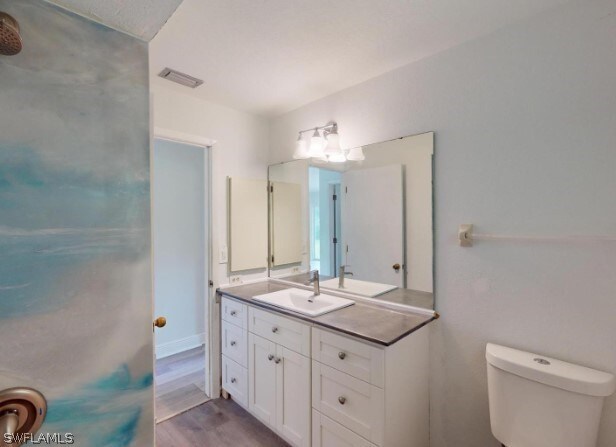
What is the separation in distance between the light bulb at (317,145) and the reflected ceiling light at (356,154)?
8.9 inches

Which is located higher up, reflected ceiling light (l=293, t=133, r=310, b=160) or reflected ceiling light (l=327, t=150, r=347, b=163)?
reflected ceiling light (l=293, t=133, r=310, b=160)

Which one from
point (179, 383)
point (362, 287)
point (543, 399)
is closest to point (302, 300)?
point (362, 287)

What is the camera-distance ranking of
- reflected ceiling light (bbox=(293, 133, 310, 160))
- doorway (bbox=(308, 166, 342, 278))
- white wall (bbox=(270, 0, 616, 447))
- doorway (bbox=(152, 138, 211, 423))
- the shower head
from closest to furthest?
1. the shower head
2. white wall (bbox=(270, 0, 616, 447))
3. doorway (bbox=(308, 166, 342, 278))
4. reflected ceiling light (bbox=(293, 133, 310, 160))
5. doorway (bbox=(152, 138, 211, 423))

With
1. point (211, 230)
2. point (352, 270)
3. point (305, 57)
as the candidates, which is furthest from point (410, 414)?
point (305, 57)

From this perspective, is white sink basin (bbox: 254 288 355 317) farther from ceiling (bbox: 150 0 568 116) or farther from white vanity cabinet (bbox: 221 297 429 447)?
ceiling (bbox: 150 0 568 116)

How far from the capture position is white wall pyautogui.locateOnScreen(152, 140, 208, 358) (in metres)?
3.19

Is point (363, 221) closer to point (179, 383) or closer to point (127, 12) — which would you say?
point (127, 12)

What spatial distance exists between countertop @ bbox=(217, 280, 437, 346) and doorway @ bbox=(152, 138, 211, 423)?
59.7 inches

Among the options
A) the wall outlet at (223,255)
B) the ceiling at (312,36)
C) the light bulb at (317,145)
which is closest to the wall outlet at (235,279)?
the wall outlet at (223,255)

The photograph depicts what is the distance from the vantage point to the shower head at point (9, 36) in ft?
2.28

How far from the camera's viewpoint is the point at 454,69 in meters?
1.65

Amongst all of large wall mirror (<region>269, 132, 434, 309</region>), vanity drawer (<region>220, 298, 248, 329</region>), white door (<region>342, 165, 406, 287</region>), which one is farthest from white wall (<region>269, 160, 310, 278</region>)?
vanity drawer (<region>220, 298, 248, 329</region>)

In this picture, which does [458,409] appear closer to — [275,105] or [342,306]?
[342,306]

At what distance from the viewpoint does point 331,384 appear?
158cm
